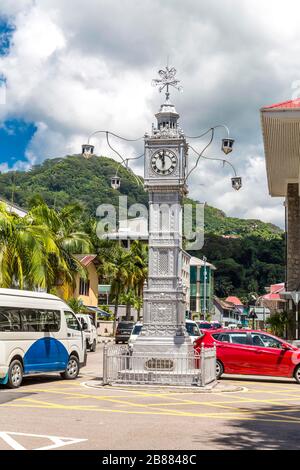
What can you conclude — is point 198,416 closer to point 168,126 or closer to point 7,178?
point 168,126

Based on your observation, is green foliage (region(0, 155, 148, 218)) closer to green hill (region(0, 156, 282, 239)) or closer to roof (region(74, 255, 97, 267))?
green hill (region(0, 156, 282, 239))

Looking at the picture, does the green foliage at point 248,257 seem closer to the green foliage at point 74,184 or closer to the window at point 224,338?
the green foliage at point 74,184

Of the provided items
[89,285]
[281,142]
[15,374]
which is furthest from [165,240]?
[89,285]

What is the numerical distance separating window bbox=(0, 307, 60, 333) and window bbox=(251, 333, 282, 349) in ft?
19.7

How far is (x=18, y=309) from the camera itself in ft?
55.8

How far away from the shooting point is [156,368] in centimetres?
1712

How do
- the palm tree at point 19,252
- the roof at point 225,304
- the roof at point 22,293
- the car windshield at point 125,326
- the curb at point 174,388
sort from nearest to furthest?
the curb at point 174,388
the roof at point 22,293
the palm tree at point 19,252
the car windshield at point 125,326
the roof at point 225,304

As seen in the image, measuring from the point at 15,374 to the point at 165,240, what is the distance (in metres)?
5.43

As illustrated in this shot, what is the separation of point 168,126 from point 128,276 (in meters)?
41.5

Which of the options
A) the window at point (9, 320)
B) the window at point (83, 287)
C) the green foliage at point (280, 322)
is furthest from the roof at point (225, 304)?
the window at point (9, 320)

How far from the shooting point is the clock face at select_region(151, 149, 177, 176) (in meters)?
18.4

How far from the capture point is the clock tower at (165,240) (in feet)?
57.8

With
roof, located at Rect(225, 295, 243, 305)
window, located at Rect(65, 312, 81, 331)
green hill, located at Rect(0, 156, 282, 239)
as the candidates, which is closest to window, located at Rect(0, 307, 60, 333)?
window, located at Rect(65, 312, 81, 331)

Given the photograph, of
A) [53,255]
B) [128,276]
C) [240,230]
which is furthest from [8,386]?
[240,230]
